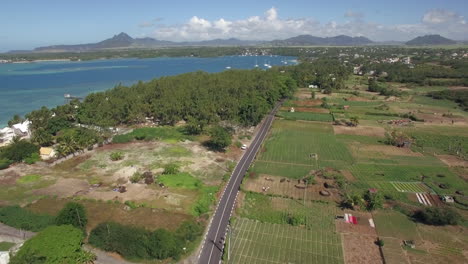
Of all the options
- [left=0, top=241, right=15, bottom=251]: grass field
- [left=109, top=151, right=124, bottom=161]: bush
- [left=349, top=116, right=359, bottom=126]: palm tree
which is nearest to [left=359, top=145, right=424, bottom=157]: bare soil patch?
[left=349, top=116, right=359, bottom=126]: palm tree

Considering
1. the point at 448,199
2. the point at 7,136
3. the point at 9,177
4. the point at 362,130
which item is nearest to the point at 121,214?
the point at 9,177

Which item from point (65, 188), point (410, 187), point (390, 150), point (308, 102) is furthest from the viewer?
point (308, 102)

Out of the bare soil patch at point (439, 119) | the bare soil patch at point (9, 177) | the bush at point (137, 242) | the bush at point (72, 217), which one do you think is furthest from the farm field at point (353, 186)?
the bare soil patch at point (9, 177)

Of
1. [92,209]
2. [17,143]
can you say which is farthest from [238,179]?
[17,143]

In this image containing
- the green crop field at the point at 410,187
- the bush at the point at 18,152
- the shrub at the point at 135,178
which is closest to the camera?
the green crop field at the point at 410,187

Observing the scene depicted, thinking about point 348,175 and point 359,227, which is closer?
point 359,227

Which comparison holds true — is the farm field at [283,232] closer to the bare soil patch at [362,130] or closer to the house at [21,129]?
the bare soil patch at [362,130]

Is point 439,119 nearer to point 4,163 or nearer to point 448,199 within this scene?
point 448,199
